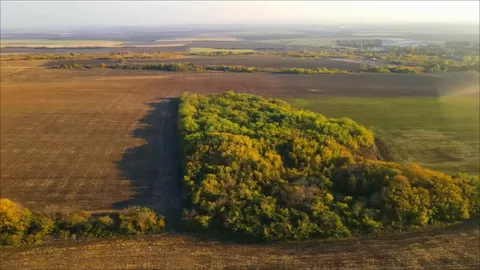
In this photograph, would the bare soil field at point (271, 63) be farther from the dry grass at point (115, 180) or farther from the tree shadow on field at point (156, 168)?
the tree shadow on field at point (156, 168)

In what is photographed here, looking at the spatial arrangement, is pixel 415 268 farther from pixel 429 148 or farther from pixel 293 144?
pixel 429 148

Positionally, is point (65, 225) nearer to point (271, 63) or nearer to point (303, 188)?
point (303, 188)

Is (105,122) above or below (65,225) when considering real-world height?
above

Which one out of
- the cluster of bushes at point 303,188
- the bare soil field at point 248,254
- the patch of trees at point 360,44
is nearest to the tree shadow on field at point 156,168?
the cluster of bushes at point 303,188

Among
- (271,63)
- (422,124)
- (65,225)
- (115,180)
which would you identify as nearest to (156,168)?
(115,180)

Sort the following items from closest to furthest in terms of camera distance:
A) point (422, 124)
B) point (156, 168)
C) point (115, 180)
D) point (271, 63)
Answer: point (115, 180), point (156, 168), point (422, 124), point (271, 63)

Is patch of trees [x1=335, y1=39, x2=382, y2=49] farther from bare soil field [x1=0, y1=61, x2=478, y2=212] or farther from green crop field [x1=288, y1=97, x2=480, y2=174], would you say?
green crop field [x1=288, y1=97, x2=480, y2=174]
